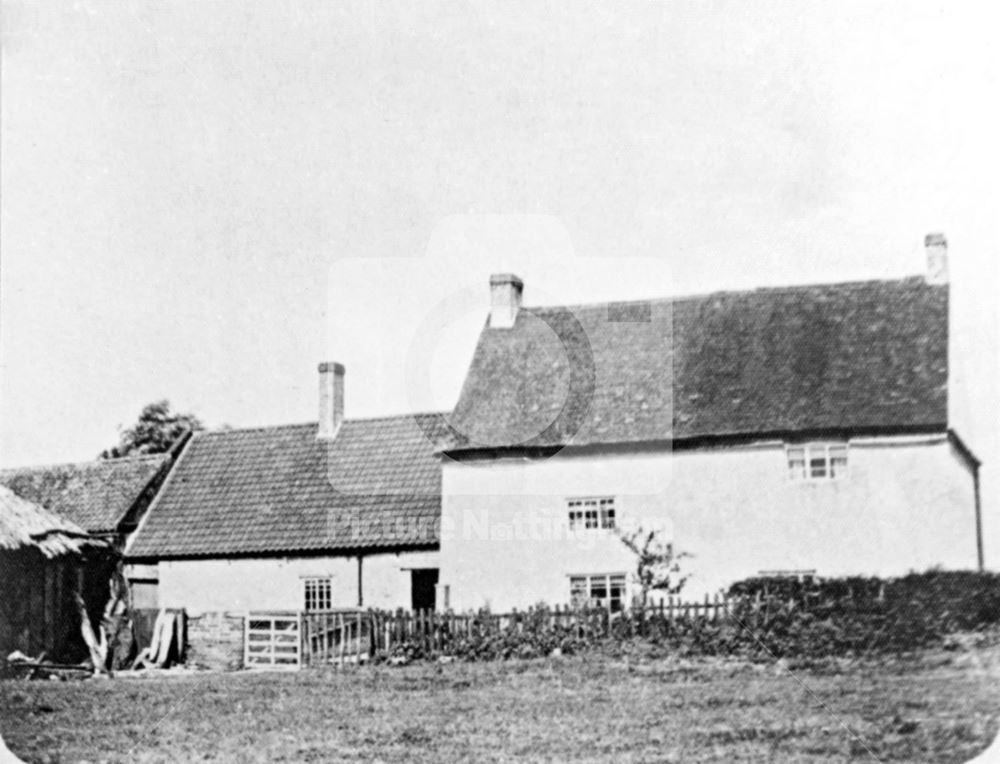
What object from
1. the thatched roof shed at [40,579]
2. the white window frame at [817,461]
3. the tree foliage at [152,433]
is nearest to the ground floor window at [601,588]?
the white window frame at [817,461]

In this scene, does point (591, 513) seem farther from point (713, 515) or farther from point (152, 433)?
point (152, 433)

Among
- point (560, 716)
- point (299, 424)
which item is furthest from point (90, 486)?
point (560, 716)

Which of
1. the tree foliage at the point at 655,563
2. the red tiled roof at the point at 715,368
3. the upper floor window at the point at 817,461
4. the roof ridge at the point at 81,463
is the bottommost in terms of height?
the tree foliage at the point at 655,563

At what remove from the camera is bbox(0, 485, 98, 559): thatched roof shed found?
24516mm

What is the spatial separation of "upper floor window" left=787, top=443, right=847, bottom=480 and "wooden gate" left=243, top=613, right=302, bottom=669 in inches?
457

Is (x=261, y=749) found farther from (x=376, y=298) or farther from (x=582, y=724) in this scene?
(x=376, y=298)

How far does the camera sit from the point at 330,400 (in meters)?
34.2

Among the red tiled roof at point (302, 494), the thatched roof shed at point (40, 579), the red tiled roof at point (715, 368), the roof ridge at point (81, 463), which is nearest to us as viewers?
the thatched roof shed at point (40, 579)

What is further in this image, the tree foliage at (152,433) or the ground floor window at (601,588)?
the tree foliage at (152,433)

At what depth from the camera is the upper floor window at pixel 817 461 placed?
2591cm

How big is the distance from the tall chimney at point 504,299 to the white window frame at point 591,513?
5906 mm

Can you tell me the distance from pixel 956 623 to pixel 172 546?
21954mm

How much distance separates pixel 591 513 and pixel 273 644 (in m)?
8.16

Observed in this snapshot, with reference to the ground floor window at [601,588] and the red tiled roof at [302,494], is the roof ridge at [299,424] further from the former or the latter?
the ground floor window at [601,588]
